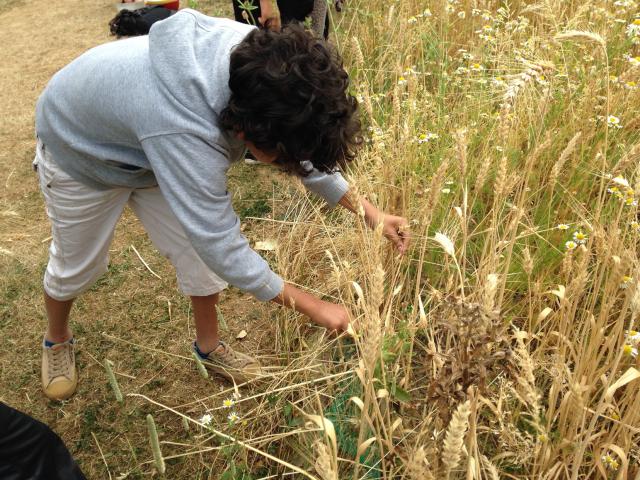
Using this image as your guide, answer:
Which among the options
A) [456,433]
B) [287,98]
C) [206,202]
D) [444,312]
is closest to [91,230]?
[206,202]

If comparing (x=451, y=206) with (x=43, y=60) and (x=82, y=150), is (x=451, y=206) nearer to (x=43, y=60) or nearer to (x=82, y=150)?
(x=82, y=150)

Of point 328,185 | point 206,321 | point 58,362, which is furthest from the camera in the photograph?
point 58,362

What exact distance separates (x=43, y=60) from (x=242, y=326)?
3.28m

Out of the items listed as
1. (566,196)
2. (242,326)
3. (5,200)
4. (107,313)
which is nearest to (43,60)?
(5,200)

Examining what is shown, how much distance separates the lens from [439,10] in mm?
3244

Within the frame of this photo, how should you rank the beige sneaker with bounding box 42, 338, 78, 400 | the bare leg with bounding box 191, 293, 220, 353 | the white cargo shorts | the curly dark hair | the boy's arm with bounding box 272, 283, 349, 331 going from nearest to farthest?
the curly dark hair < the boy's arm with bounding box 272, 283, 349, 331 < the white cargo shorts < the bare leg with bounding box 191, 293, 220, 353 < the beige sneaker with bounding box 42, 338, 78, 400

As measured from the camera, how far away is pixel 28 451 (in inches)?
54.1

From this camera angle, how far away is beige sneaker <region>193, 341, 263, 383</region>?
2.02 meters

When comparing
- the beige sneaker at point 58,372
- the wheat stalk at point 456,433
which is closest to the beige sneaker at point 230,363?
the beige sneaker at point 58,372

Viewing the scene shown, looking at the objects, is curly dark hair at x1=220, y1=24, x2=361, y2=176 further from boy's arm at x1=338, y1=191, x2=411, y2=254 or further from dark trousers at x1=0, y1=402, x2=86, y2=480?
dark trousers at x1=0, y1=402, x2=86, y2=480

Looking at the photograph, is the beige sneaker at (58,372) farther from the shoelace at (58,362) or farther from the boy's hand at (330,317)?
the boy's hand at (330,317)

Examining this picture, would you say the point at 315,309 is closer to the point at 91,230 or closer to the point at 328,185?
the point at 328,185

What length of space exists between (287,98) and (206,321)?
96 centimetres

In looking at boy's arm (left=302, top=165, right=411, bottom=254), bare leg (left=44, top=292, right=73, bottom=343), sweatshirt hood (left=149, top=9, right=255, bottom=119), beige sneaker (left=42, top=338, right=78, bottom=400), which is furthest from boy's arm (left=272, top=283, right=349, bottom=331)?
beige sneaker (left=42, top=338, right=78, bottom=400)
